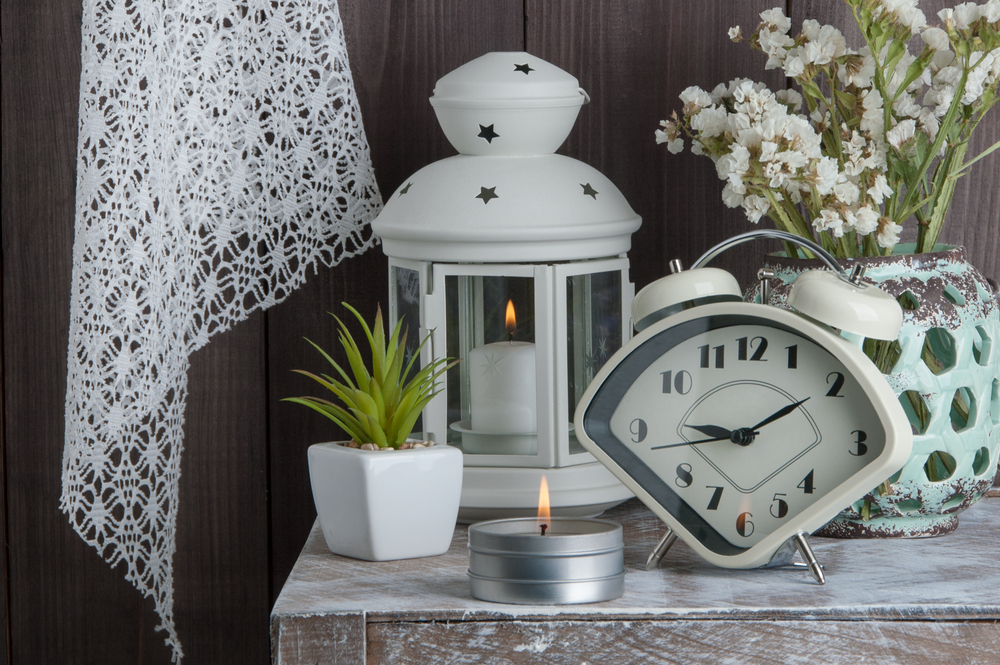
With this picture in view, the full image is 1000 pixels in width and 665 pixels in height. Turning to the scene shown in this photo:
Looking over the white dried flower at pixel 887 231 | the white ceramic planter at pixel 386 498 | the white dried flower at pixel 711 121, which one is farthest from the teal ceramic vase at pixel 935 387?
the white ceramic planter at pixel 386 498

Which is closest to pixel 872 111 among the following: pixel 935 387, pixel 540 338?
pixel 935 387

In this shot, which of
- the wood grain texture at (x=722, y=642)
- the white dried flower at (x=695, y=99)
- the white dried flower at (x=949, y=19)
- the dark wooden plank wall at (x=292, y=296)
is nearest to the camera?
the wood grain texture at (x=722, y=642)

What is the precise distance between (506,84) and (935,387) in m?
0.45

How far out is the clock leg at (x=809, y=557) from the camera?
2.49 ft

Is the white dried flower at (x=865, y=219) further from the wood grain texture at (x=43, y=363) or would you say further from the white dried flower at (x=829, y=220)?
the wood grain texture at (x=43, y=363)

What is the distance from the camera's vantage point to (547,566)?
28.3 inches

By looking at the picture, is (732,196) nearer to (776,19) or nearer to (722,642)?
(776,19)

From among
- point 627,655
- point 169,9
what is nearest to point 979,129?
point 627,655

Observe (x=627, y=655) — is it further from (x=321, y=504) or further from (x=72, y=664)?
(x=72, y=664)

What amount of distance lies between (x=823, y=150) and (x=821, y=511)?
0.36 metres

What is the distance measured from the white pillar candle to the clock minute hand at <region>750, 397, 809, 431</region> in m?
0.23

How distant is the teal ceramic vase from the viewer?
844 mm

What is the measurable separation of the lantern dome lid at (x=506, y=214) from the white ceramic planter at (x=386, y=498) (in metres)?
0.19

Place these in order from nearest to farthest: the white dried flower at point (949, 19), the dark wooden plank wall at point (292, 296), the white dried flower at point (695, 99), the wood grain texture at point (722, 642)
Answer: the wood grain texture at point (722, 642) → the white dried flower at point (949, 19) → the white dried flower at point (695, 99) → the dark wooden plank wall at point (292, 296)
